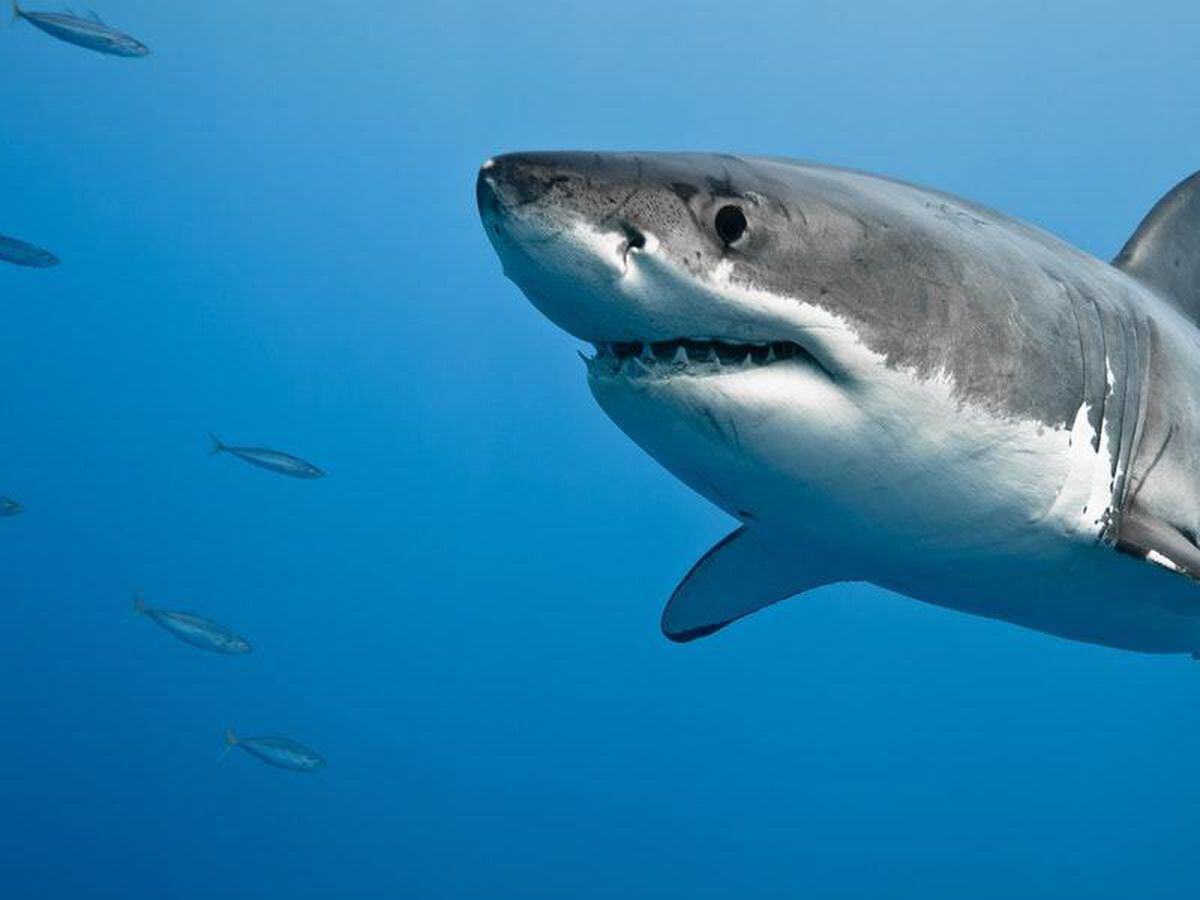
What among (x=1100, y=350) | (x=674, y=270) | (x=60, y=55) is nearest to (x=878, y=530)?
(x=1100, y=350)

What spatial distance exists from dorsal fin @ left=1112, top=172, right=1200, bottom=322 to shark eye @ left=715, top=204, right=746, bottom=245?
2.57 metres

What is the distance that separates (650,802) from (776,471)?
2089 inches

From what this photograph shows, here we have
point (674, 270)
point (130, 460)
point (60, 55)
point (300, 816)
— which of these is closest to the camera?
point (674, 270)

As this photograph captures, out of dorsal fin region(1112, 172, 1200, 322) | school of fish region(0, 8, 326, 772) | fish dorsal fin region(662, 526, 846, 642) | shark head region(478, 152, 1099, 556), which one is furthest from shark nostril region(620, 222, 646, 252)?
school of fish region(0, 8, 326, 772)

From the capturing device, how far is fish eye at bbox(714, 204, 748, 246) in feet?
6.03

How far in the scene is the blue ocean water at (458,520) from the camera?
31.9 meters

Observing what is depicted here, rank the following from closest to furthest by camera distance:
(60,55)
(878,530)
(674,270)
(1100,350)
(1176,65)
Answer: (674,270) → (878,530) → (1100,350) → (1176,65) → (60,55)

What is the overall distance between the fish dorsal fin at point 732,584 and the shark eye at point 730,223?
1.75 m

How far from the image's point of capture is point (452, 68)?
34.2 meters

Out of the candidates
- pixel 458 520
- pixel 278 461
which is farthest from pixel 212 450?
pixel 458 520

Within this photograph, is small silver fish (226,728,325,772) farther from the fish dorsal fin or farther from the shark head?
the shark head

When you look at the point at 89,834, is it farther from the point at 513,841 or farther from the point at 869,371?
the point at 869,371

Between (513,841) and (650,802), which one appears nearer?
(650,802)

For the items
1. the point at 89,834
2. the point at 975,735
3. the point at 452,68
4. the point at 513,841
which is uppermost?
the point at 452,68
